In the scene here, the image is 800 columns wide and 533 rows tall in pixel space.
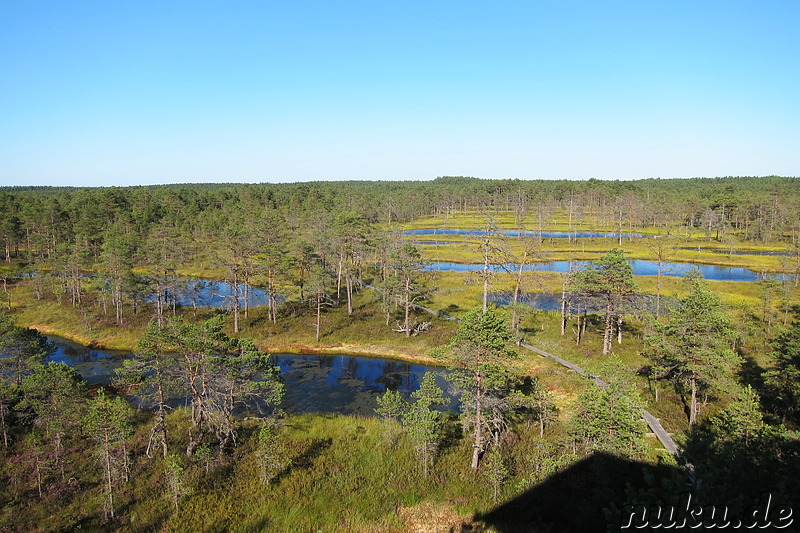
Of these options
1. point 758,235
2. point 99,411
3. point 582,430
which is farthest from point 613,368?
point 758,235

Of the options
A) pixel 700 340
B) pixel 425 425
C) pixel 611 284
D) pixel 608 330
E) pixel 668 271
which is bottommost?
pixel 425 425

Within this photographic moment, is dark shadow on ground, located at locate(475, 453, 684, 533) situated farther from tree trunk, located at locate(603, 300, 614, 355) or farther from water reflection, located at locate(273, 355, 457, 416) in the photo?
tree trunk, located at locate(603, 300, 614, 355)

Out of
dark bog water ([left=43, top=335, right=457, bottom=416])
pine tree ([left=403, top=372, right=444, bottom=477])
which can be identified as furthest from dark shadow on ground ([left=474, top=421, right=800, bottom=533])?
dark bog water ([left=43, top=335, right=457, bottom=416])

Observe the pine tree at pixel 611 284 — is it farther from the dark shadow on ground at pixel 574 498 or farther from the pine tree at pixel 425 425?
the dark shadow on ground at pixel 574 498

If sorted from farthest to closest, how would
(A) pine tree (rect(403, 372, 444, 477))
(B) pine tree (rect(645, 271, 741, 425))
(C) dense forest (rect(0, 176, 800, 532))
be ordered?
(B) pine tree (rect(645, 271, 741, 425)) → (A) pine tree (rect(403, 372, 444, 477)) → (C) dense forest (rect(0, 176, 800, 532))

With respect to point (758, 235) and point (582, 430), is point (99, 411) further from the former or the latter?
point (758, 235)

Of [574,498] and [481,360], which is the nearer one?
[574,498]

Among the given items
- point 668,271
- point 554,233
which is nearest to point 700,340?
point 668,271

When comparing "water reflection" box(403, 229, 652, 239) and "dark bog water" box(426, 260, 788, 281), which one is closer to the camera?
"dark bog water" box(426, 260, 788, 281)

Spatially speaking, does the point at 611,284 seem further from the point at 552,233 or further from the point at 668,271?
the point at 552,233
